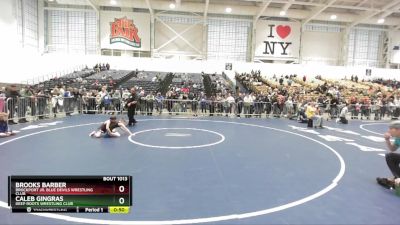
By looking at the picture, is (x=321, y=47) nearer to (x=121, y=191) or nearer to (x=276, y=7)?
(x=276, y=7)

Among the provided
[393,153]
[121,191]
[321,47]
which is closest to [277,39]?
[321,47]

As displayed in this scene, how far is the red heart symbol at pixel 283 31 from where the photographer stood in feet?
142

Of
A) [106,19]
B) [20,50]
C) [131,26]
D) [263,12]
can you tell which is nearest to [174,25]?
[131,26]

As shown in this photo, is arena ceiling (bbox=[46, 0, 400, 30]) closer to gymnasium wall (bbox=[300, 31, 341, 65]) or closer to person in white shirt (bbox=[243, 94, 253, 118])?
gymnasium wall (bbox=[300, 31, 341, 65])

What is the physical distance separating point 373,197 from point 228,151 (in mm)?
4527

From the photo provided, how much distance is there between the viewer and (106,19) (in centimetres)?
4103

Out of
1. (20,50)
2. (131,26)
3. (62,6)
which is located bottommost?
(20,50)

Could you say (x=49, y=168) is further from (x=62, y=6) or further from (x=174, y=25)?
(x=62, y=6)
